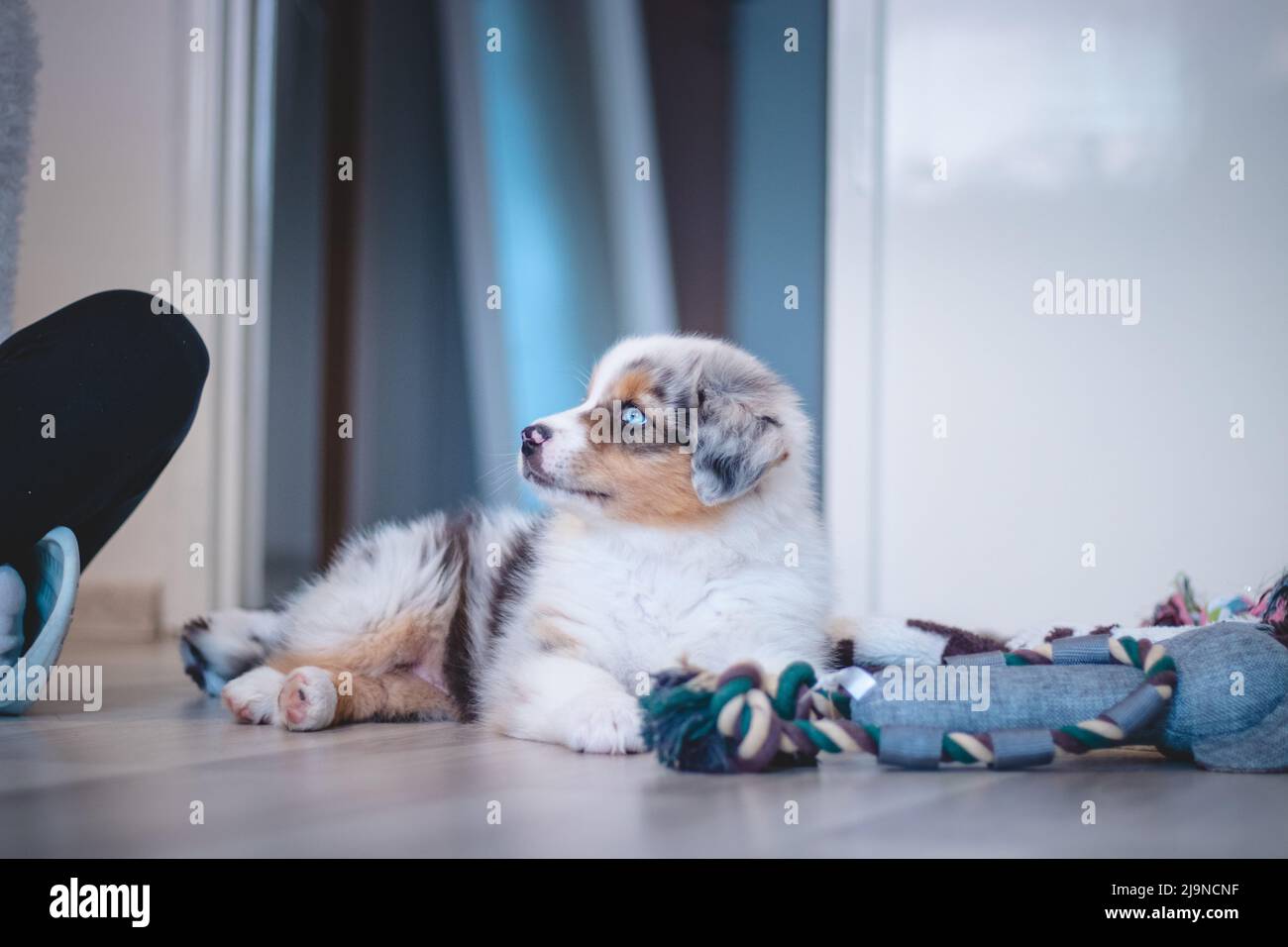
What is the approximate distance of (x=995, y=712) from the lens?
178cm

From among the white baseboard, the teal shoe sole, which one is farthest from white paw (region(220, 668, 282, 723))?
the white baseboard

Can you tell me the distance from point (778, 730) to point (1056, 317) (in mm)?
2841

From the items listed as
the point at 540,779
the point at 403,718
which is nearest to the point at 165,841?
the point at 540,779

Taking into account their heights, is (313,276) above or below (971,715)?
above

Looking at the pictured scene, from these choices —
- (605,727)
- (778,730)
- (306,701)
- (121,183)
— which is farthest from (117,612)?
(778,730)

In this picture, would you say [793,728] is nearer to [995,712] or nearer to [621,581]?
[995,712]

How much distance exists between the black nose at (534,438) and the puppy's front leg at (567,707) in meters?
0.39

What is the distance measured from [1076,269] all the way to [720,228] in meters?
1.33

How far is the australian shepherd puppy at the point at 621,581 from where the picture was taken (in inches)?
82.9

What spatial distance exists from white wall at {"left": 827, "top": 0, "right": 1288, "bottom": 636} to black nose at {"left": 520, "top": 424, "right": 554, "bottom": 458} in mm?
2208

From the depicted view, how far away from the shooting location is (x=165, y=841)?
1.31 meters

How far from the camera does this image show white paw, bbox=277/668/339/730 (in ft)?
7.06

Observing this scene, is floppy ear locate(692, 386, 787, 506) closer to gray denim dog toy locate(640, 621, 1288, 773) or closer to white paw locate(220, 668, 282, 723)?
gray denim dog toy locate(640, 621, 1288, 773)
